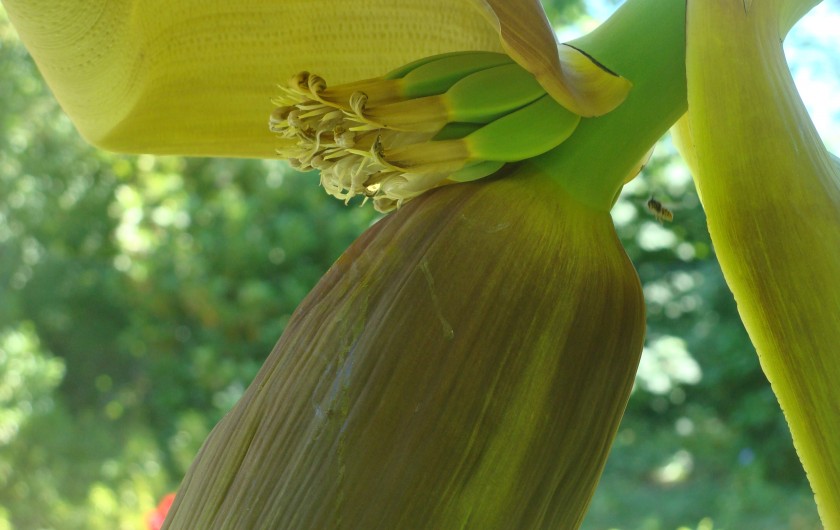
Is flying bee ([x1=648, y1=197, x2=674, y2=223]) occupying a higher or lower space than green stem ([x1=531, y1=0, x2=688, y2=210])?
higher

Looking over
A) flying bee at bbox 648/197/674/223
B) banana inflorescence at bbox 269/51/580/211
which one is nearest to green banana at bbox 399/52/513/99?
banana inflorescence at bbox 269/51/580/211

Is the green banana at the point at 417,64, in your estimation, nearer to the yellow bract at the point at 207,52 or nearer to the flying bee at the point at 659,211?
the yellow bract at the point at 207,52

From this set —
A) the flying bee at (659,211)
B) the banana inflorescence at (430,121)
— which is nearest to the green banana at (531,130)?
the banana inflorescence at (430,121)

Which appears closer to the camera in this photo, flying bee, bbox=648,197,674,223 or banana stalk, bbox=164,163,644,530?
banana stalk, bbox=164,163,644,530

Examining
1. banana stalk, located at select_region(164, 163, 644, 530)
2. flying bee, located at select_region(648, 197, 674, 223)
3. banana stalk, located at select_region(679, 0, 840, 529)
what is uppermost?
flying bee, located at select_region(648, 197, 674, 223)

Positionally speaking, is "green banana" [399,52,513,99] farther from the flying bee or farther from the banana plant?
the flying bee

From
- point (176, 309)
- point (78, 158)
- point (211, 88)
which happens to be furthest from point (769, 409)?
point (211, 88)
